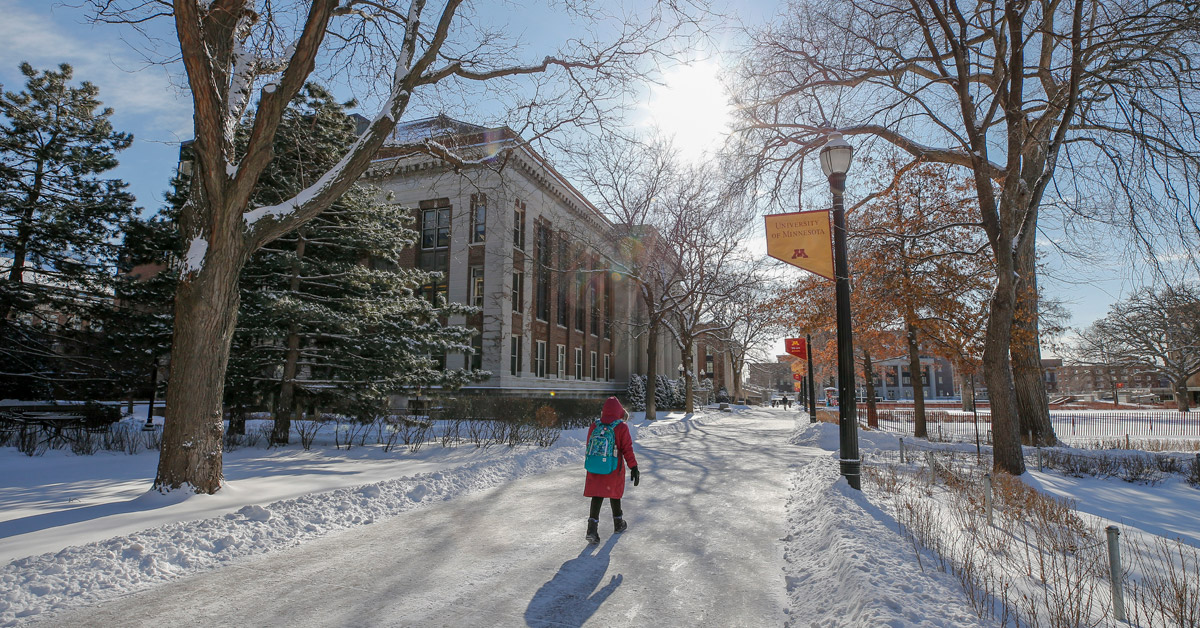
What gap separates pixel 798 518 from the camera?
707 centimetres

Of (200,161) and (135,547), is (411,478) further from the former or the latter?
(200,161)

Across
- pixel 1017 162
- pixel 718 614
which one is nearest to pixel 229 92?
pixel 718 614

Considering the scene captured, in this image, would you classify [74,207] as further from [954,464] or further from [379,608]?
[954,464]

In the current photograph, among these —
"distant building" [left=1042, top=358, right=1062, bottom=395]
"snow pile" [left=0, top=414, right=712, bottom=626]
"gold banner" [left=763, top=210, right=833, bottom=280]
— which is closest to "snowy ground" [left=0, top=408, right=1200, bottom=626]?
"snow pile" [left=0, top=414, right=712, bottom=626]

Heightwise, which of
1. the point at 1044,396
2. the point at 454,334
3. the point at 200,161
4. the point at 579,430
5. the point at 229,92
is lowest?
the point at 579,430

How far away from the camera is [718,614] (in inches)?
166

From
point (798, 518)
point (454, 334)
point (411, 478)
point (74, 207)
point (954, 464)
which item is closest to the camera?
point (798, 518)

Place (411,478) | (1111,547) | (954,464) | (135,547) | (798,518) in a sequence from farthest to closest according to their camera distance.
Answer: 1. (954,464)
2. (411,478)
3. (798,518)
4. (135,547)
5. (1111,547)

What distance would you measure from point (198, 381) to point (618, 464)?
5107 millimetres

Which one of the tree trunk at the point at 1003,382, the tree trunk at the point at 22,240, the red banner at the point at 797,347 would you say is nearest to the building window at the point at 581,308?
the red banner at the point at 797,347

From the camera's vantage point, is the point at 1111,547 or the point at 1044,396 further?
the point at 1044,396

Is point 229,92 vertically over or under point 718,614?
over

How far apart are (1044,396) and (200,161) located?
64.6ft

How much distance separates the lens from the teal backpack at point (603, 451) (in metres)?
6.18
